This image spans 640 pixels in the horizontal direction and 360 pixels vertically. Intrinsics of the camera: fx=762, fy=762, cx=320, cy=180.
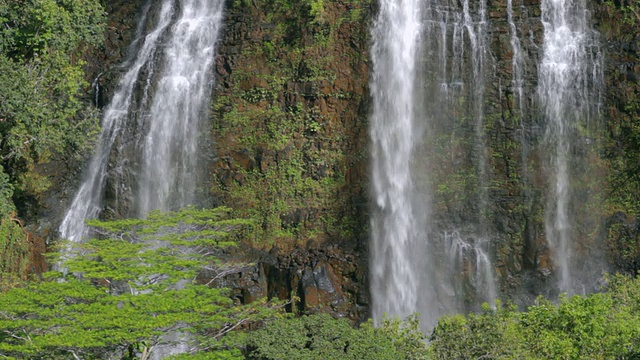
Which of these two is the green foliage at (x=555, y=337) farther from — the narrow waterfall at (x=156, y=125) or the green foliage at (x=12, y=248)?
the green foliage at (x=12, y=248)

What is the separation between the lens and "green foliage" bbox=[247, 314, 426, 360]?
15031 mm

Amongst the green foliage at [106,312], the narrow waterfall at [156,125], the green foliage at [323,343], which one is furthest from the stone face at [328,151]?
the green foliage at [106,312]

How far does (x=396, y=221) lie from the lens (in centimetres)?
2711

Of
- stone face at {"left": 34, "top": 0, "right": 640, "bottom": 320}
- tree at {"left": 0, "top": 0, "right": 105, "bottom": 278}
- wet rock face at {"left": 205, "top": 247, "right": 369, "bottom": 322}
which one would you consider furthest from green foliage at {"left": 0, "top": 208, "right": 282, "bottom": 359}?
stone face at {"left": 34, "top": 0, "right": 640, "bottom": 320}

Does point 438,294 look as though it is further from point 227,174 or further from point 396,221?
point 227,174

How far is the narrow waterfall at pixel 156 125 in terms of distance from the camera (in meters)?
27.8

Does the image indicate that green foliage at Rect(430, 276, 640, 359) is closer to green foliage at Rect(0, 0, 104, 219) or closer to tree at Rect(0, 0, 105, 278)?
tree at Rect(0, 0, 105, 278)

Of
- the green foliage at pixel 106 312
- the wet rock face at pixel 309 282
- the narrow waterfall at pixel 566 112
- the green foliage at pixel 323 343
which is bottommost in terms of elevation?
the wet rock face at pixel 309 282

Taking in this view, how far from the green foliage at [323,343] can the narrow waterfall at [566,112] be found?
1179 cm

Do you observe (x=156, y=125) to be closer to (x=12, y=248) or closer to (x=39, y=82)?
(x=39, y=82)

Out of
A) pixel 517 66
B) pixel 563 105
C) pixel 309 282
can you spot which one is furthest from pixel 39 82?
pixel 563 105

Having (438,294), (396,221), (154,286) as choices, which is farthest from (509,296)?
(154,286)

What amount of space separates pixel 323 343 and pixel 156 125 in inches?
620

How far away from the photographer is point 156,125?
28.8m
